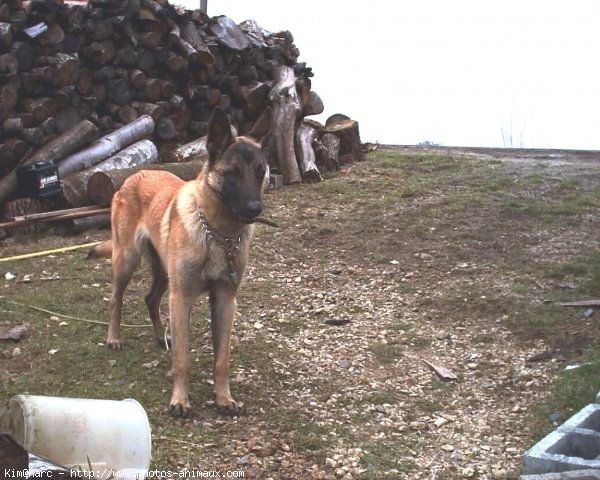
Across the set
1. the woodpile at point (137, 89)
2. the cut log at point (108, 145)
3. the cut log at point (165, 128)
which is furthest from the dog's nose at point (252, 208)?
the cut log at point (165, 128)

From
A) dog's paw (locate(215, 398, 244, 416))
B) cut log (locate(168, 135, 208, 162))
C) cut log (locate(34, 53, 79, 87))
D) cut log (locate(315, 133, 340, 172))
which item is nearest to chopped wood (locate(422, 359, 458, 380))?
dog's paw (locate(215, 398, 244, 416))

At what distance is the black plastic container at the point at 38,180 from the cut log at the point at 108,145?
0.37 meters

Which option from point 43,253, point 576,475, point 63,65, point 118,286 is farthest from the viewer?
point 63,65

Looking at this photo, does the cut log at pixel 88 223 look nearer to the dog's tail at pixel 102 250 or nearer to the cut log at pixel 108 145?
the cut log at pixel 108 145

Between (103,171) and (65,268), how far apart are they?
166cm

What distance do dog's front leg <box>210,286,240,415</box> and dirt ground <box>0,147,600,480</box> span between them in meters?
0.10

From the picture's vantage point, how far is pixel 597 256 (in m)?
6.83

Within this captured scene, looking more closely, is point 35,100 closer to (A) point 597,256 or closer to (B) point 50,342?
(B) point 50,342

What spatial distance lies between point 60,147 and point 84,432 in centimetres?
616

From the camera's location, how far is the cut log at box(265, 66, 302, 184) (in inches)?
401

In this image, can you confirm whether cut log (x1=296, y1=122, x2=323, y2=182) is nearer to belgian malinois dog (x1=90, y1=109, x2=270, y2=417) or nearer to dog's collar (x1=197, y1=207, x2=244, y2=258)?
belgian malinois dog (x1=90, y1=109, x2=270, y2=417)

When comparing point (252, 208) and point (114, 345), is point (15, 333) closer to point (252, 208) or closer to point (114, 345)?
point (114, 345)

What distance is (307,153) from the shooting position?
34.4 ft

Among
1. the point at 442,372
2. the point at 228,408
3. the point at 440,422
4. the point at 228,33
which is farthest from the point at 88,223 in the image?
the point at 440,422
